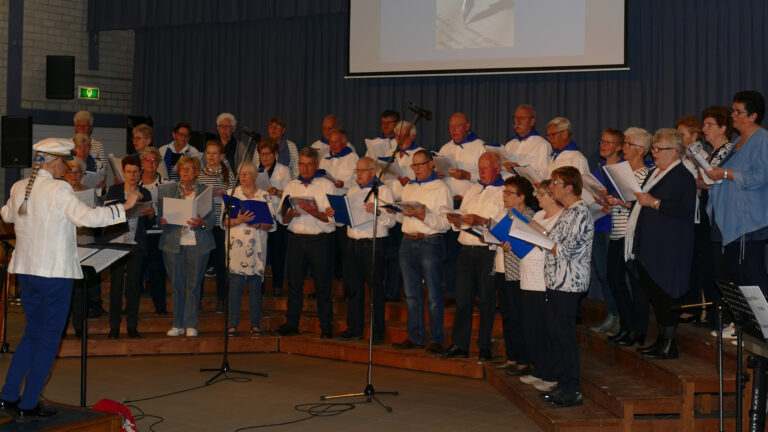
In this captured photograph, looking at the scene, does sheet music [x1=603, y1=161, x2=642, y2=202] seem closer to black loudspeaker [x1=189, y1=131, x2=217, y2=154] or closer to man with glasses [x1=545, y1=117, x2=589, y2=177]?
man with glasses [x1=545, y1=117, x2=589, y2=177]

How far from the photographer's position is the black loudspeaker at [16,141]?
10.5m

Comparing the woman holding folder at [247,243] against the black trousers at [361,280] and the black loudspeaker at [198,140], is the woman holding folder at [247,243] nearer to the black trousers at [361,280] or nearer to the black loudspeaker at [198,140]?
the black trousers at [361,280]

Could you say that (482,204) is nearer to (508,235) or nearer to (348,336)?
(508,235)

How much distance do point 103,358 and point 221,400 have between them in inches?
73.3

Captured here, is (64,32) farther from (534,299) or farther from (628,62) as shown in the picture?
(534,299)

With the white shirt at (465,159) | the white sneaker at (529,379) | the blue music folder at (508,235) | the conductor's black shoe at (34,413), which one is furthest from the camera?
the white shirt at (465,159)

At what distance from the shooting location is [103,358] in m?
7.46

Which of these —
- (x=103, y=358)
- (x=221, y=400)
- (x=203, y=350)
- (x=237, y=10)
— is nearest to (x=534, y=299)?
(x=221, y=400)

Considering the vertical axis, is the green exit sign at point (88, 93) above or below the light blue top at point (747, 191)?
above

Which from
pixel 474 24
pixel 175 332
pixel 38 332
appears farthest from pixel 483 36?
pixel 38 332

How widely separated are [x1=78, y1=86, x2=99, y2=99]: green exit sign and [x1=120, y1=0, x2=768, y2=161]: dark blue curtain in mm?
669

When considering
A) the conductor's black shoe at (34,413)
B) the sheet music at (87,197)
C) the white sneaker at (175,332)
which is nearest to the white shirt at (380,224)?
the white sneaker at (175,332)

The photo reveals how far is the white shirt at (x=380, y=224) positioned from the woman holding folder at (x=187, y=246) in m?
1.26

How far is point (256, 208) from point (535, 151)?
7.48ft
